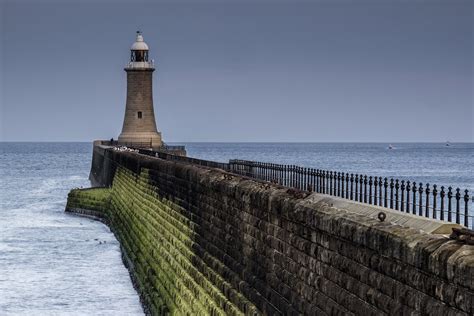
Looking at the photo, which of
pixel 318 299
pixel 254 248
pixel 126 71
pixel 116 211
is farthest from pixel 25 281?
pixel 126 71

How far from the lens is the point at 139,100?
92.8m

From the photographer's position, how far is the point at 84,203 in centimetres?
6944

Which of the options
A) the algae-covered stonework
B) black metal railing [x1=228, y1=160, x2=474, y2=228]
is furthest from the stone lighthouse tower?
the algae-covered stonework

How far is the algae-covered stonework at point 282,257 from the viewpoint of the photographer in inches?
395

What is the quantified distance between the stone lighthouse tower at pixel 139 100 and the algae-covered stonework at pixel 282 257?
58.5 metres

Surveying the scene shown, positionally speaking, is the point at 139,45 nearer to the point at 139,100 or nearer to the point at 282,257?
the point at 139,100

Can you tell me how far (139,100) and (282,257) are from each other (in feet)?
255

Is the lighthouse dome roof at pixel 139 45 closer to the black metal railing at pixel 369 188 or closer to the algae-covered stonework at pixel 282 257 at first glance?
the black metal railing at pixel 369 188

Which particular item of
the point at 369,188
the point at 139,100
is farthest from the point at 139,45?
the point at 369,188

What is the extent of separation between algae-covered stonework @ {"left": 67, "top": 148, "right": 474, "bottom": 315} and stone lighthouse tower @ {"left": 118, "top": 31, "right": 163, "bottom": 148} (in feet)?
192

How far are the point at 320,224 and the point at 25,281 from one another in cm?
2738

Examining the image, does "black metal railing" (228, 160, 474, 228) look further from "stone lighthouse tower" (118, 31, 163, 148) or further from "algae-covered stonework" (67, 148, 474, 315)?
"stone lighthouse tower" (118, 31, 163, 148)

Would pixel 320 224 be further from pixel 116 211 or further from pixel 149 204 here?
pixel 116 211

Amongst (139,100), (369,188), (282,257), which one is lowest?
(282,257)
